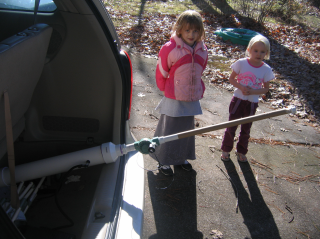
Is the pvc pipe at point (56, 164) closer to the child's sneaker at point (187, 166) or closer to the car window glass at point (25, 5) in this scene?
the car window glass at point (25, 5)

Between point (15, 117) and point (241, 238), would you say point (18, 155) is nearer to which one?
point (15, 117)

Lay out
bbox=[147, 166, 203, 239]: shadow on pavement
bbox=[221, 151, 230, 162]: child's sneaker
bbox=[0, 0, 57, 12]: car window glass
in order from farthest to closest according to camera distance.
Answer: bbox=[221, 151, 230, 162]: child's sneaker → bbox=[147, 166, 203, 239]: shadow on pavement → bbox=[0, 0, 57, 12]: car window glass

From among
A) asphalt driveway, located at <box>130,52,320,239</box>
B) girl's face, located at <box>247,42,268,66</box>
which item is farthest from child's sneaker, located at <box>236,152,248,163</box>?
girl's face, located at <box>247,42,268,66</box>

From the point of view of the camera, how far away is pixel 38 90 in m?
2.49

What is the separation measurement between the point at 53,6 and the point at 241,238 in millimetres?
2641

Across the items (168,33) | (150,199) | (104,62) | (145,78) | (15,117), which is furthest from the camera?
(168,33)

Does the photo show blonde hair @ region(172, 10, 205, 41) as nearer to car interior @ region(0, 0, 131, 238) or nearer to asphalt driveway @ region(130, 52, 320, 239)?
car interior @ region(0, 0, 131, 238)

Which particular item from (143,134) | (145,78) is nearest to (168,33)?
(145,78)

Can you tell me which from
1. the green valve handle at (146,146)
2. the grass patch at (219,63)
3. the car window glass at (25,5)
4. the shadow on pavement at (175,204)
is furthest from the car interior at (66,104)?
the grass patch at (219,63)

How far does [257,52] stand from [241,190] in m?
1.54

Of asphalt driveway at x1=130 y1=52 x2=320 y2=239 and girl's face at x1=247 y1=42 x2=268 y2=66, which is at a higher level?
girl's face at x1=247 y1=42 x2=268 y2=66

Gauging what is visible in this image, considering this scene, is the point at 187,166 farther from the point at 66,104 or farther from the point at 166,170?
the point at 66,104

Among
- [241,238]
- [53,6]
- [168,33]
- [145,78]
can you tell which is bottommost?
[241,238]

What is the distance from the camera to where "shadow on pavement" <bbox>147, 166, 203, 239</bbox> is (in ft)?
8.12
